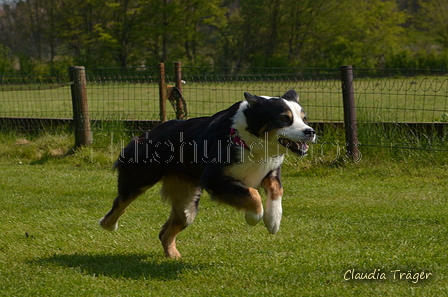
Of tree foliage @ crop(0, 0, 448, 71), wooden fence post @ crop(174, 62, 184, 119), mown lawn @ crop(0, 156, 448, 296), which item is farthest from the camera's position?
tree foliage @ crop(0, 0, 448, 71)

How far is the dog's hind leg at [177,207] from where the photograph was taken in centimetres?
497

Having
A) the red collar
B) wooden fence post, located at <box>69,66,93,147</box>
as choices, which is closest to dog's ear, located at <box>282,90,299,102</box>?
the red collar

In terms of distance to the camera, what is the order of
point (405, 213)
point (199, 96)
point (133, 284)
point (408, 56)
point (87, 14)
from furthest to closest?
point (87, 14) → point (408, 56) → point (199, 96) → point (405, 213) → point (133, 284)

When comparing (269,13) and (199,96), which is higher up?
(269,13)

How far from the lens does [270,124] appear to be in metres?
4.46

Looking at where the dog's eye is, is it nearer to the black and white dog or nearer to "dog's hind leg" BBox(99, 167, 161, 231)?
the black and white dog

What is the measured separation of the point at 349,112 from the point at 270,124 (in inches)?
184

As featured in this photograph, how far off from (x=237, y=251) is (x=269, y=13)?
39.7 meters

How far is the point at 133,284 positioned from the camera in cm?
420

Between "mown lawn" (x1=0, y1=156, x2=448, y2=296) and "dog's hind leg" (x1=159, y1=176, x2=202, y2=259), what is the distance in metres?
0.14

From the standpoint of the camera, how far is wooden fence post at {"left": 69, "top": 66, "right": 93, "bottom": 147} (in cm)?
1029

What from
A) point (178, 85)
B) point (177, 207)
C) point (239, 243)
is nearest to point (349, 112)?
point (178, 85)

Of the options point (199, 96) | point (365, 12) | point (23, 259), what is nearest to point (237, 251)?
point (23, 259)

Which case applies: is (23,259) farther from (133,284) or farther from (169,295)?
(169,295)
